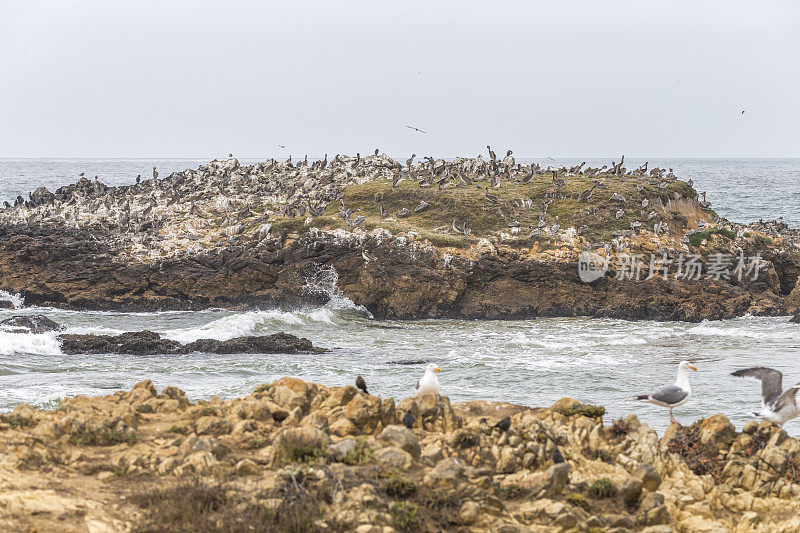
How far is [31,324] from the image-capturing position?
30203 millimetres

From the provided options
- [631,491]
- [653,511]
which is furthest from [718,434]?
[653,511]

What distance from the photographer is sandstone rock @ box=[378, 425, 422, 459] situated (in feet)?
35.1

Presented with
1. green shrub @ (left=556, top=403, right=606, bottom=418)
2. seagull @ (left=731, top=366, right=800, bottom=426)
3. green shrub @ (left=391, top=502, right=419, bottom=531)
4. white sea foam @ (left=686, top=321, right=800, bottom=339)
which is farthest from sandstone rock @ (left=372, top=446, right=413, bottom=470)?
white sea foam @ (left=686, top=321, right=800, bottom=339)

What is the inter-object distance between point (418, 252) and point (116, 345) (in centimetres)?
1390

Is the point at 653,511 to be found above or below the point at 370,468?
below

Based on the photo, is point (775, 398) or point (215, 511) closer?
point (215, 511)

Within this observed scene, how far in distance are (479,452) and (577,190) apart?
3414 centimetres

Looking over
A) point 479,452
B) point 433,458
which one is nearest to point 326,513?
point 433,458

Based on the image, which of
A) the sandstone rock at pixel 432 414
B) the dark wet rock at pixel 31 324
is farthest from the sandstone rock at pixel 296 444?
the dark wet rock at pixel 31 324

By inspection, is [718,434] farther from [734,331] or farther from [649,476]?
[734,331]

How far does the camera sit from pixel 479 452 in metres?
11.2

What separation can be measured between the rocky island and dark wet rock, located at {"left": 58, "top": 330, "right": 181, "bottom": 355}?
7562 mm

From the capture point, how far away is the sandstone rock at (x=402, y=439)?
35.1ft

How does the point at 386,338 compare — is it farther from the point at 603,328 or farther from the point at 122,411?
the point at 122,411
